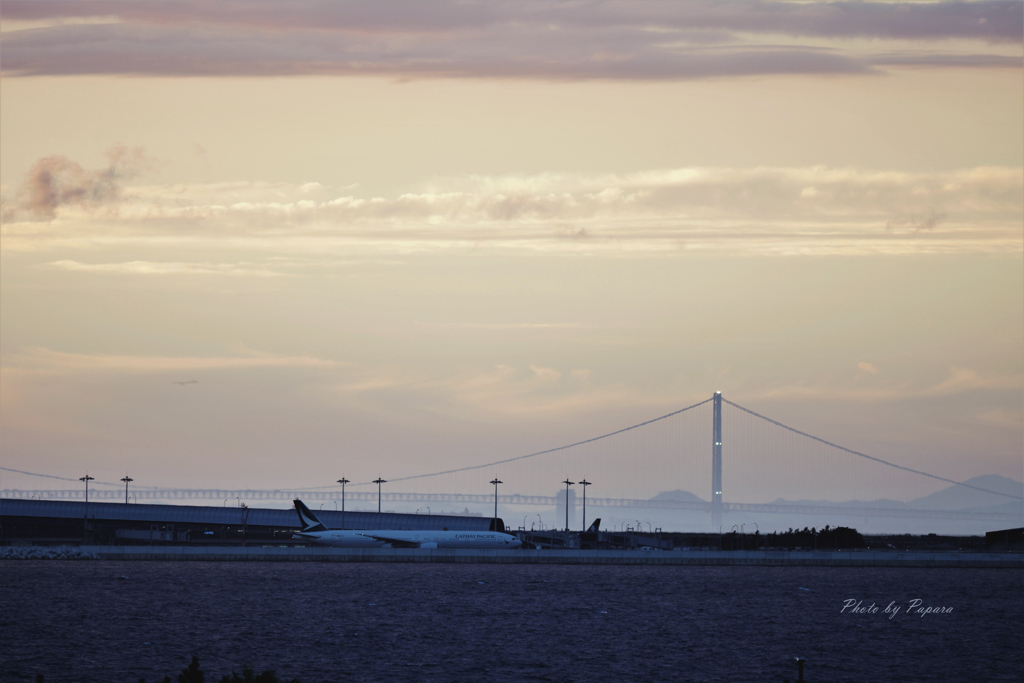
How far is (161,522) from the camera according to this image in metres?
161

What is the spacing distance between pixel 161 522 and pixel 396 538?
130 feet

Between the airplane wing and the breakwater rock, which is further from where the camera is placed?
the airplane wing

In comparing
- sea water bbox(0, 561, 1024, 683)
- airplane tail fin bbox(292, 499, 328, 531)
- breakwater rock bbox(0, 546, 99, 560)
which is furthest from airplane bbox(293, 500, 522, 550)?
sea water bbox(0, 561, 1024, 683)

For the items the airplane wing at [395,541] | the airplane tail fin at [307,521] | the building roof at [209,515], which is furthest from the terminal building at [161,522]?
the airplane wing at [395,541]

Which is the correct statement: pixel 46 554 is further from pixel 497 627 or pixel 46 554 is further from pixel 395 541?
Answer: pixel 497 627

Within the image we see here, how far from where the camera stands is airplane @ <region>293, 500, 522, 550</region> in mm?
142375

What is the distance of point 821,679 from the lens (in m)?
48.7

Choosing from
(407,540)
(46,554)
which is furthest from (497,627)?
(46,554)

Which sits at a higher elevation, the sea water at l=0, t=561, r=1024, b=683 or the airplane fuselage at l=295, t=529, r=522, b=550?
the sea water at l=0, t=561, r=1024, b=683

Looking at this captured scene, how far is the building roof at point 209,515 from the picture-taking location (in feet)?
520

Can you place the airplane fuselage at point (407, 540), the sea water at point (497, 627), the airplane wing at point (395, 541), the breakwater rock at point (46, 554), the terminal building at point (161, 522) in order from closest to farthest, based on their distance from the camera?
the sea water at point (497, 627) < the breakwater rock at point (46, 554) < the airplane fuselage at point (407, 540) < the airplane wing at point (395, 541) < the terminal building at point (161, 522)

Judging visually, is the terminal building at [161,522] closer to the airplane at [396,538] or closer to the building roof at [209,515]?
the building roof at [209,515]

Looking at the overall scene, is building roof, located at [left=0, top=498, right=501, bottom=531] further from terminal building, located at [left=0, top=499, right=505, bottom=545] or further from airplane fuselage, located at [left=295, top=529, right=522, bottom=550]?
airplane fuselage, located at [left=295, top=529, right=522, bottom=550]

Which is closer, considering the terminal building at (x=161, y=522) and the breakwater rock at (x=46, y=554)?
the breakwater rock at (x=46, y=554)
